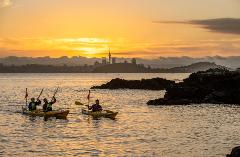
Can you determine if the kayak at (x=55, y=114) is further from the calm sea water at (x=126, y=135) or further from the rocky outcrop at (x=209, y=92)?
the rocky outcrop at (x=209, y=92)

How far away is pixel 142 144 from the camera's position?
35938mm

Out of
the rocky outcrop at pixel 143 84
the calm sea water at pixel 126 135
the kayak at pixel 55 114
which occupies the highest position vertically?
the rocky outcrop at pixel 143 84

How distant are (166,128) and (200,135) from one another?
6147 millimetres

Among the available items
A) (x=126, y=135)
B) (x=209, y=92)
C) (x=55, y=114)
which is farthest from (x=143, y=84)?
(x=126, y=135)

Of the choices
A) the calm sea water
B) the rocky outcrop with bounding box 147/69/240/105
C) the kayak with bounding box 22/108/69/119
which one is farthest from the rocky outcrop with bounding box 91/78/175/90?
the kayak with bounding box 22/108/69/119

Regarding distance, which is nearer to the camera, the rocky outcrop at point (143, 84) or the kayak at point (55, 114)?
the kayak at point (55, 114)

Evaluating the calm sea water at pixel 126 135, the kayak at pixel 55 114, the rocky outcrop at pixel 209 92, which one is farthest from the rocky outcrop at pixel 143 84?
the kayak at pixel 55 114

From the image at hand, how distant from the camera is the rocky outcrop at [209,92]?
76.9 m

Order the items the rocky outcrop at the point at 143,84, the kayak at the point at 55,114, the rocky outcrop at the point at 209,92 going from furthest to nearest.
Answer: the rocky outcrop at the point at 143,84 → the rocky outcrop at the point at 209,92 → the kayak at the point at 55,114

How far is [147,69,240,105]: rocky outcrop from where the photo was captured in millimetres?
76875

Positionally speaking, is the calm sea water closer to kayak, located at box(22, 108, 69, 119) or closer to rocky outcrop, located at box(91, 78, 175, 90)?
kayak, located at box(22, 108, 69, 119)

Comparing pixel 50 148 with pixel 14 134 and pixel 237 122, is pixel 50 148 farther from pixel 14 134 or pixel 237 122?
pixel 237 122

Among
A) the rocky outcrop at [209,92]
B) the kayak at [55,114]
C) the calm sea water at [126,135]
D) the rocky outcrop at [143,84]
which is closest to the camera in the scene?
the calm sea water at [126,135]

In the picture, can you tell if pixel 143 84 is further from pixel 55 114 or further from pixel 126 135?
pixel 126 135
